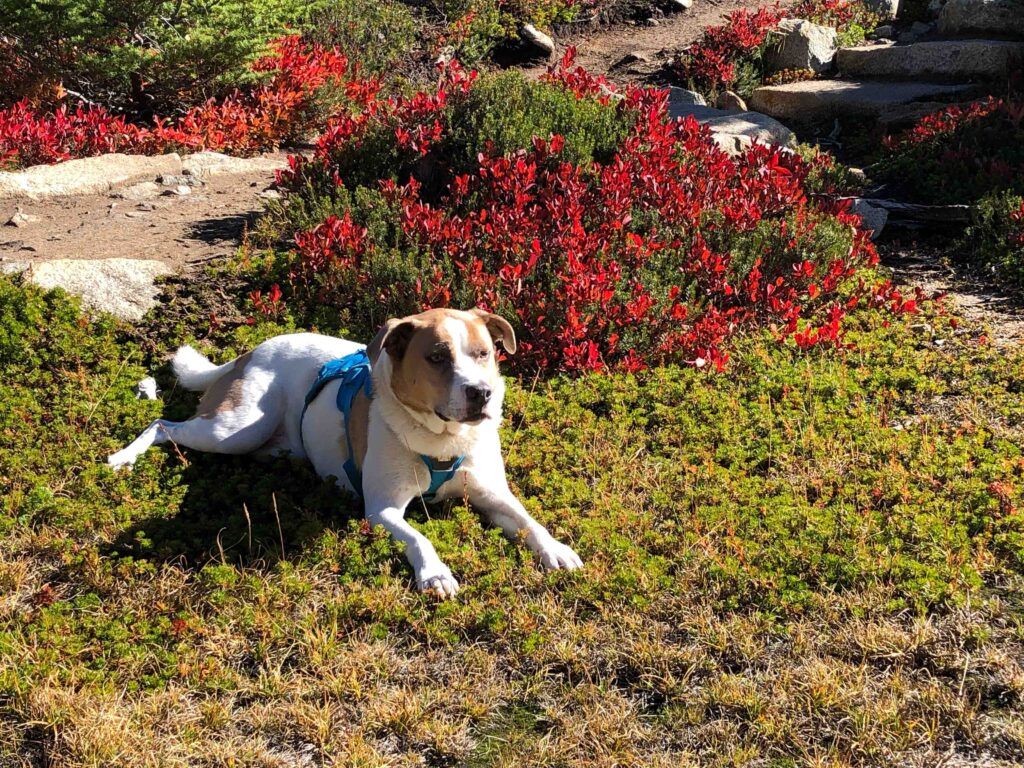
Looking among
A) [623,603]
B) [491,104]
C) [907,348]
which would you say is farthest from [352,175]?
[623,603]

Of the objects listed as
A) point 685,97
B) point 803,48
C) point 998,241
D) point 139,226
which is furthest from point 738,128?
point 139,226

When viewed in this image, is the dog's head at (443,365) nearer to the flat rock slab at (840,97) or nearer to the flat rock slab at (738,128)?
the flat rock slab at (738,128)

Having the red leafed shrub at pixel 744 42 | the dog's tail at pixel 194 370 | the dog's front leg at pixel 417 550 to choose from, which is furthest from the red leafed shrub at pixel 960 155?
the dog's tail at pixel 194 370

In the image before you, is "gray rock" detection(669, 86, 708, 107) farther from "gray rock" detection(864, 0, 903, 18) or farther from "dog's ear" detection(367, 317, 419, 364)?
"dog's ear" detection(367, 317, 419, 364)

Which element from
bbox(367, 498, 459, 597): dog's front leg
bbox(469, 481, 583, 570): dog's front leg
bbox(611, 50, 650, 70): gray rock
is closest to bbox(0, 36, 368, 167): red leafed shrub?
bbox(611, 50, 650, 70): gray rock

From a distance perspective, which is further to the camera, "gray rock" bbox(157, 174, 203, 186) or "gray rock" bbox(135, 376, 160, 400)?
"gray rock" bbox(157, 174, 203, 186)

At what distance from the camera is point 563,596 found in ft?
13.7

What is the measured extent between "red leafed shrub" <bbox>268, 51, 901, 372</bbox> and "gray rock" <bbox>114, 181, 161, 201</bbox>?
1378mm

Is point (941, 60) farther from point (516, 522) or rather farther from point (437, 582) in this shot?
point (437, 582)

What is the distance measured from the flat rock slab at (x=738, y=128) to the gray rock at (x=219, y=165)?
14.5ft

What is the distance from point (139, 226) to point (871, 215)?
654 centimetres

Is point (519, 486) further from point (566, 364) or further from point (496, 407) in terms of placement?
point (566, 364)

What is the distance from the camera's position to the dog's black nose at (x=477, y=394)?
13.5 ft

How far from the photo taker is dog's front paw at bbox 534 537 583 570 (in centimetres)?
435
